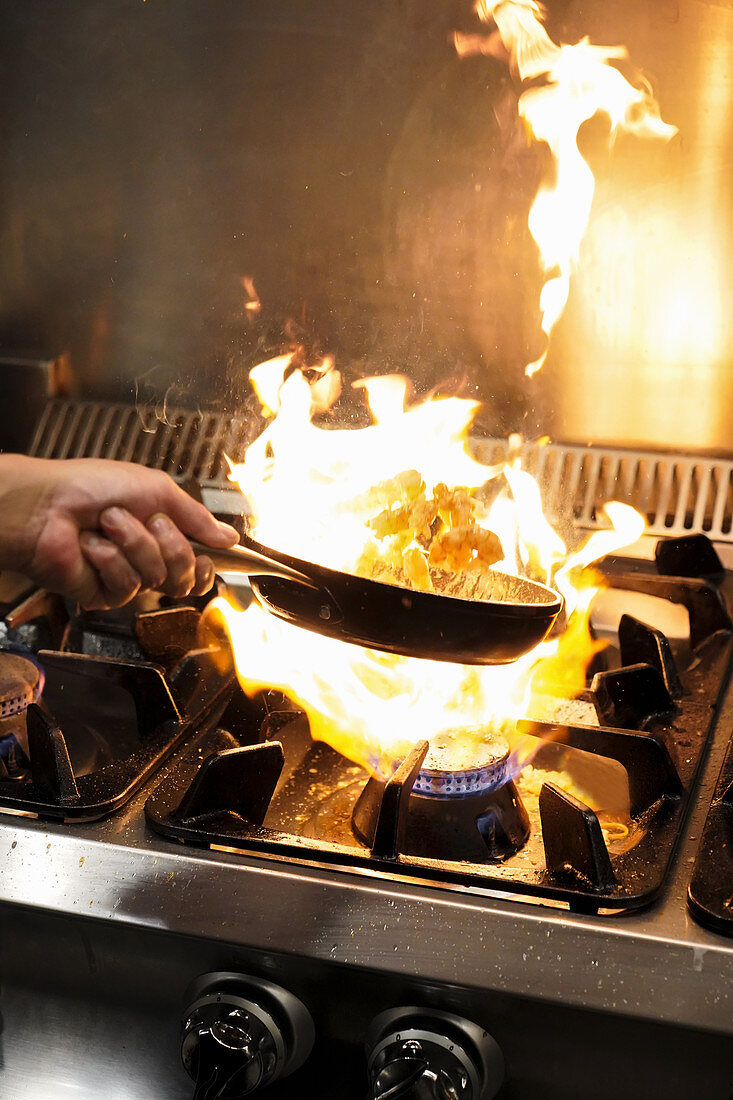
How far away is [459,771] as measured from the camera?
83cm

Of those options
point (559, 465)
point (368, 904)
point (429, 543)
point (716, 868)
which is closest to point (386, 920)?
point (368, 904)

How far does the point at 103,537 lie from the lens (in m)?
0.89

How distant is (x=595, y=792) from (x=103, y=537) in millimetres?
509

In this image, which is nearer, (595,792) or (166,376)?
(595,792)

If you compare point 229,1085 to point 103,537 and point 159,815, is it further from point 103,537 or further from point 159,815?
point 103,537

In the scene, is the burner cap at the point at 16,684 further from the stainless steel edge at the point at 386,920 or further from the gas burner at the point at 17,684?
the stainless steel edge at the point at 386,920

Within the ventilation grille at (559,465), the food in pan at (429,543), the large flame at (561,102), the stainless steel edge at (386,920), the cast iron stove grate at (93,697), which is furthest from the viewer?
the ventilation grille at (559,465)

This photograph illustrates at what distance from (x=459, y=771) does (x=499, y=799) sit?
0.05 meters

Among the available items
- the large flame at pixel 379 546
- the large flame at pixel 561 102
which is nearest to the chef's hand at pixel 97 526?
the large flame at pixel 379 546

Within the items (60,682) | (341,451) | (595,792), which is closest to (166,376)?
(341,451)

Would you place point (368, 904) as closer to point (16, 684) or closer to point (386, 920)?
point (386, 920)

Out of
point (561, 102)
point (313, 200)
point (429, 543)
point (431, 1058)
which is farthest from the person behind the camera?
point (313, 200)

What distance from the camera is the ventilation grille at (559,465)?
127 centimetres

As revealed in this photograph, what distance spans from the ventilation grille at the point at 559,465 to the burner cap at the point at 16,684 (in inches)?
15.4
